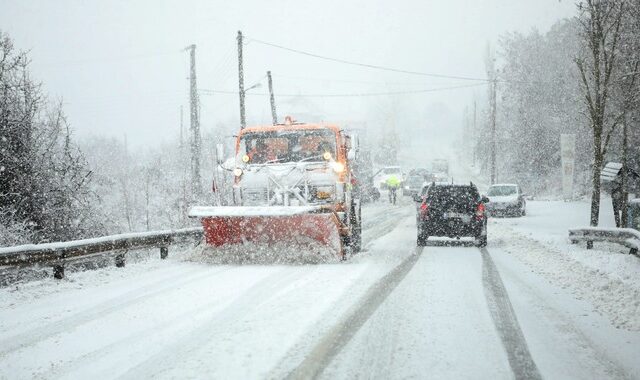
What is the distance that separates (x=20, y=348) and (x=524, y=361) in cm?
466

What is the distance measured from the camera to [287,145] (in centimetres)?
1220

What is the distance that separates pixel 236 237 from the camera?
1157 centimetres

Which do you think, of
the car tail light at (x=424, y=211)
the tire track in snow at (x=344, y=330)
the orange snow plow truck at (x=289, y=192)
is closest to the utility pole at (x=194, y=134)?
the car tail light at (x=424, y=211)

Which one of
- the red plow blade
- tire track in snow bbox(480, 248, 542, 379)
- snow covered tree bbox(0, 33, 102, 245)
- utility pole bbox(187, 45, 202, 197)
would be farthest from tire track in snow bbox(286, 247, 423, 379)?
utility pole bbox(187, 45, 202, 197)

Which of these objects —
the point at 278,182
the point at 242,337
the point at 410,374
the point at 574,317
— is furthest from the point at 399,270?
the point at 410,374

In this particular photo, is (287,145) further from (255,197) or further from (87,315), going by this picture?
(87,315)

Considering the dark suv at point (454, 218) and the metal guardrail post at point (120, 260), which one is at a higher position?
the dark suv at point (454, 218)

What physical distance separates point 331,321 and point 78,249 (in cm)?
591

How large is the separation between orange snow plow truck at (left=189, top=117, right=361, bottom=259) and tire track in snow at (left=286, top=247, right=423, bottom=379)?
6.55 ft

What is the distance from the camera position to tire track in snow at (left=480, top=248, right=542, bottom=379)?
4.65 metres

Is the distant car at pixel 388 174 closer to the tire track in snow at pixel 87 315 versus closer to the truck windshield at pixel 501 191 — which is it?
the truck windshield at pixel 501 191

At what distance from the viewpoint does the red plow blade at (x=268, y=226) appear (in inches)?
423

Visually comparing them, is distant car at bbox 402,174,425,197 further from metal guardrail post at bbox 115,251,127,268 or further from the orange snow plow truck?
metal guardrail post at bbox 115,251,127,268

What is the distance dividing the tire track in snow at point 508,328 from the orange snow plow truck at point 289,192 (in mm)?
3150
